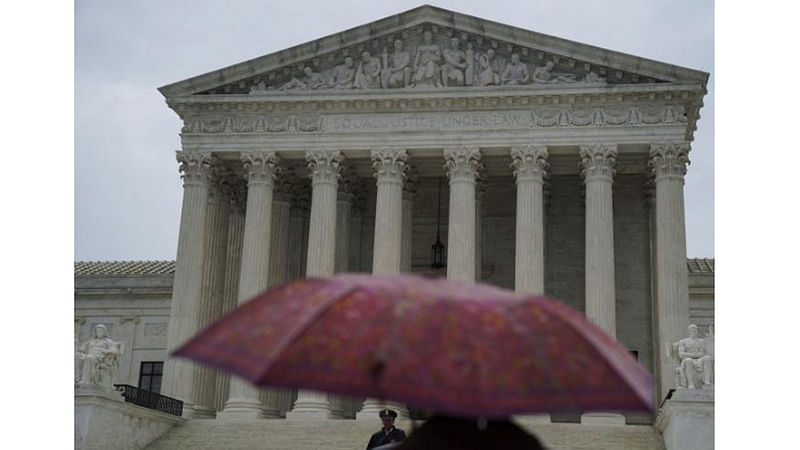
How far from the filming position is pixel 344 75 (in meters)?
35.0

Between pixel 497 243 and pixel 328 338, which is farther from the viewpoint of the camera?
pixel 497 243

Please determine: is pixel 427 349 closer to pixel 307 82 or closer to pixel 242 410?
pixel 242 410

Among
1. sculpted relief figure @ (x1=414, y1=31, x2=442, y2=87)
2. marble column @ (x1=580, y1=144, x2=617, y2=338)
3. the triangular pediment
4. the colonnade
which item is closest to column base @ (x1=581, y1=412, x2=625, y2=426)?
the colonnade

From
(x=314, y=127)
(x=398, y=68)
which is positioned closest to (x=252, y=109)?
(x=314, y=127)

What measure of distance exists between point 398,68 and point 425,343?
30.7 metres

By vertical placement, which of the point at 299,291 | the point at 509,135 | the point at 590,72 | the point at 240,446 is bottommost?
the point at 240,446

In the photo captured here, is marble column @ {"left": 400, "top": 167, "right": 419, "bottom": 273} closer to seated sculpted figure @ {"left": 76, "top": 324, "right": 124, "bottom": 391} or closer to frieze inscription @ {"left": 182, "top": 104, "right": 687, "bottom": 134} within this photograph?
frieze inscription @ {"left": 182, "top": 104, "right": 687, "bottom": 134}

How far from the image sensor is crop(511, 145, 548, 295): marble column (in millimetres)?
32562

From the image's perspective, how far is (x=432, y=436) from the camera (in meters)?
4.97

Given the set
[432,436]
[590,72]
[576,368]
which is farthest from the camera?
[590,72]

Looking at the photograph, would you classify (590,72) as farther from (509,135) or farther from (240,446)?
(240,446)

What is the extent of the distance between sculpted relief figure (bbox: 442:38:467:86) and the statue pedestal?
14326mm

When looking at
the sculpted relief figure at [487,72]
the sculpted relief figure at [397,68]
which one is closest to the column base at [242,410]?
the sculpted relief figure at [397,68]

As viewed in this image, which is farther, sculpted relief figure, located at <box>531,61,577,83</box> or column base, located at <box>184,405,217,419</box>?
sculpted relief figure, located at <box>531,61,577,83</box>
